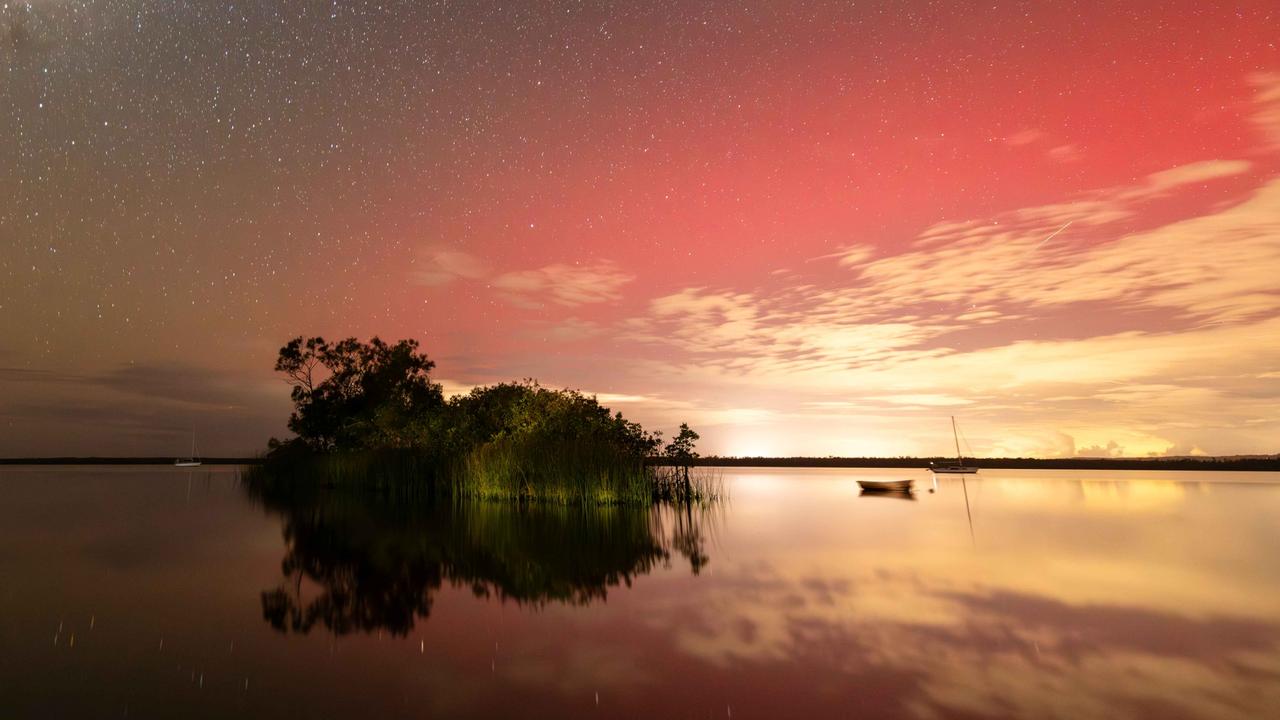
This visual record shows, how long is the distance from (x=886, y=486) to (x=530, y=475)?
22.4 m

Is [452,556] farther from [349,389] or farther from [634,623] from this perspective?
[349,389]

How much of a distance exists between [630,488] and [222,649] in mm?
17355

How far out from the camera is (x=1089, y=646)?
25.2 ft

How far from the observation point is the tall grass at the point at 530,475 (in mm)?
24141

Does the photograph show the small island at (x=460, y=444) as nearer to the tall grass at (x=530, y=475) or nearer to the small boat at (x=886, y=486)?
the tall grass at (x=530, y=475)

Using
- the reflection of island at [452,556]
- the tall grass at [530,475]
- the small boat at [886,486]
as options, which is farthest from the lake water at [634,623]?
the small boat at [886,486]

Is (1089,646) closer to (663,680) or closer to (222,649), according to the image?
(663,680)

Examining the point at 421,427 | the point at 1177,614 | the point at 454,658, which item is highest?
the point at 421,427

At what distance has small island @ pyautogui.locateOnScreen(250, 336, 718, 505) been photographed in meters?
25.0

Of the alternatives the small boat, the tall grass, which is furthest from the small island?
the small boat

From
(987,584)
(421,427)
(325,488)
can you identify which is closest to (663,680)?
(987,584)

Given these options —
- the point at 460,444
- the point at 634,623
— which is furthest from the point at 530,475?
the point at 634,623

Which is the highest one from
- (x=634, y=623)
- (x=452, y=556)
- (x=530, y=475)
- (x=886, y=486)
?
(x=530, y=475)

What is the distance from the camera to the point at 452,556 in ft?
45.6
